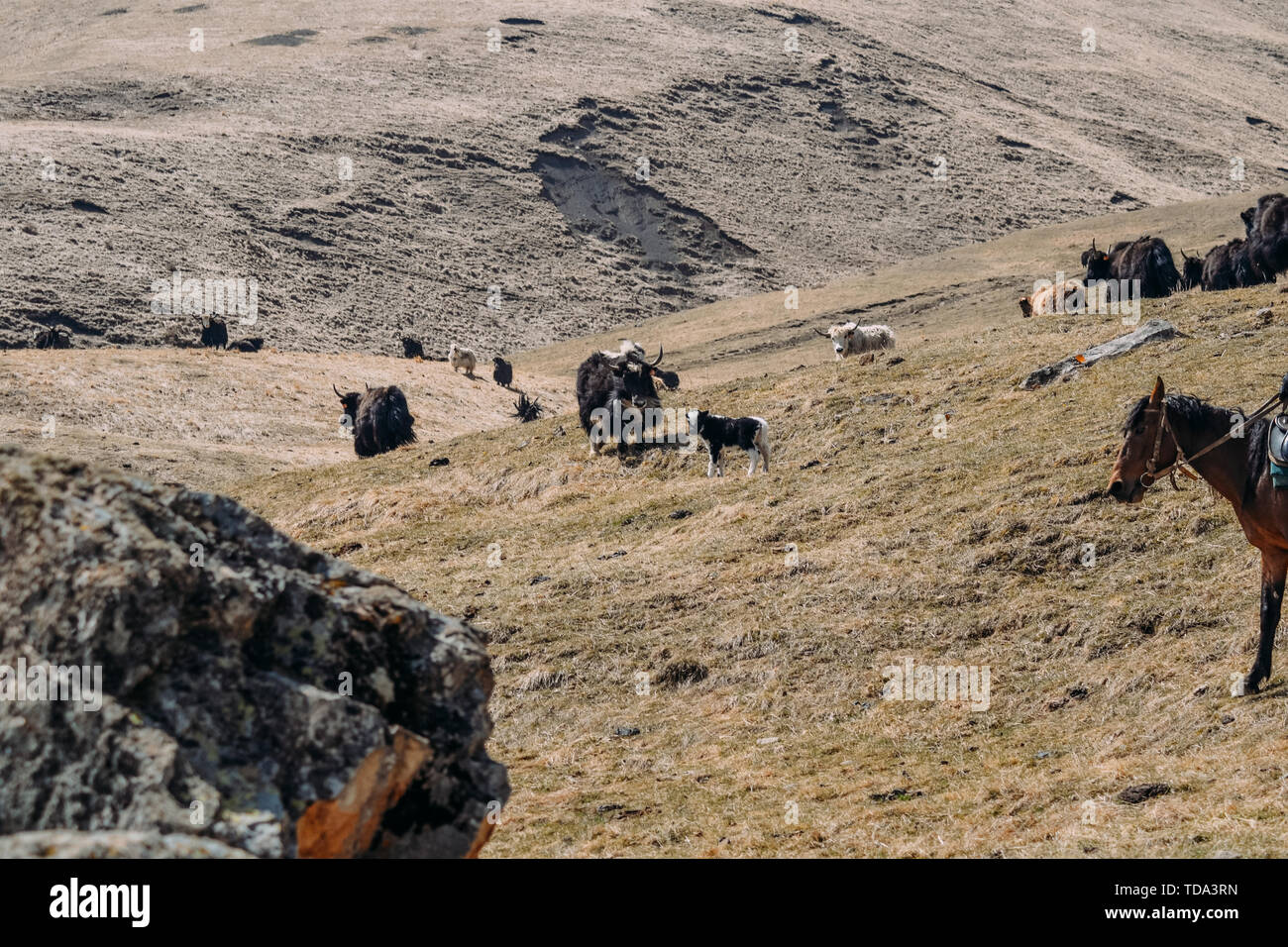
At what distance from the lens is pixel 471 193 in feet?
318

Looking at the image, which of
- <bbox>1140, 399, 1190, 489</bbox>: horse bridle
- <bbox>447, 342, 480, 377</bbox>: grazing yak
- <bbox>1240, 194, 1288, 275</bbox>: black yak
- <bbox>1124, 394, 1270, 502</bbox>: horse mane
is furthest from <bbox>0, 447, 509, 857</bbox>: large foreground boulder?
<bbox>447, 342, 480, 377</bbox>: grazing yak

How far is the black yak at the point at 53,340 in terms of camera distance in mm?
53219

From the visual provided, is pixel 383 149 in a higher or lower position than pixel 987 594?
lower

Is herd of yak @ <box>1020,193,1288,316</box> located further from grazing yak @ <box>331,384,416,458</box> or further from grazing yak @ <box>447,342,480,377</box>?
grazing yak @ <box>447,342,480,377</box>

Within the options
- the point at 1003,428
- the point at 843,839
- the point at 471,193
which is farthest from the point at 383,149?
the point at 843,839

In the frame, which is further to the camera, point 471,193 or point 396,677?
point 471,193

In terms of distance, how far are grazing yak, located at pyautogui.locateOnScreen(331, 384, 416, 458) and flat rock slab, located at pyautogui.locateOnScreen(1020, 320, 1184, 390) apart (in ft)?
62.9

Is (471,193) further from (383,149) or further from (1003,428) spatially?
(1003,428)

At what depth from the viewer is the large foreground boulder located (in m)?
5.57

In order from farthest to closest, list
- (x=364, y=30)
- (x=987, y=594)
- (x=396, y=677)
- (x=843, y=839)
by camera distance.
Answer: (x=364, y=30), (x=987, y=594), (x=843, y=839), (x=396, y=677)

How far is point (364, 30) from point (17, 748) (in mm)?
125724

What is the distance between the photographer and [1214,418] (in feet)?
38.9

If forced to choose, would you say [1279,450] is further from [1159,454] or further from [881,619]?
[881,619]

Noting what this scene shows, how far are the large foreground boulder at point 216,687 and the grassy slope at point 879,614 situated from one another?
4.36 metres
